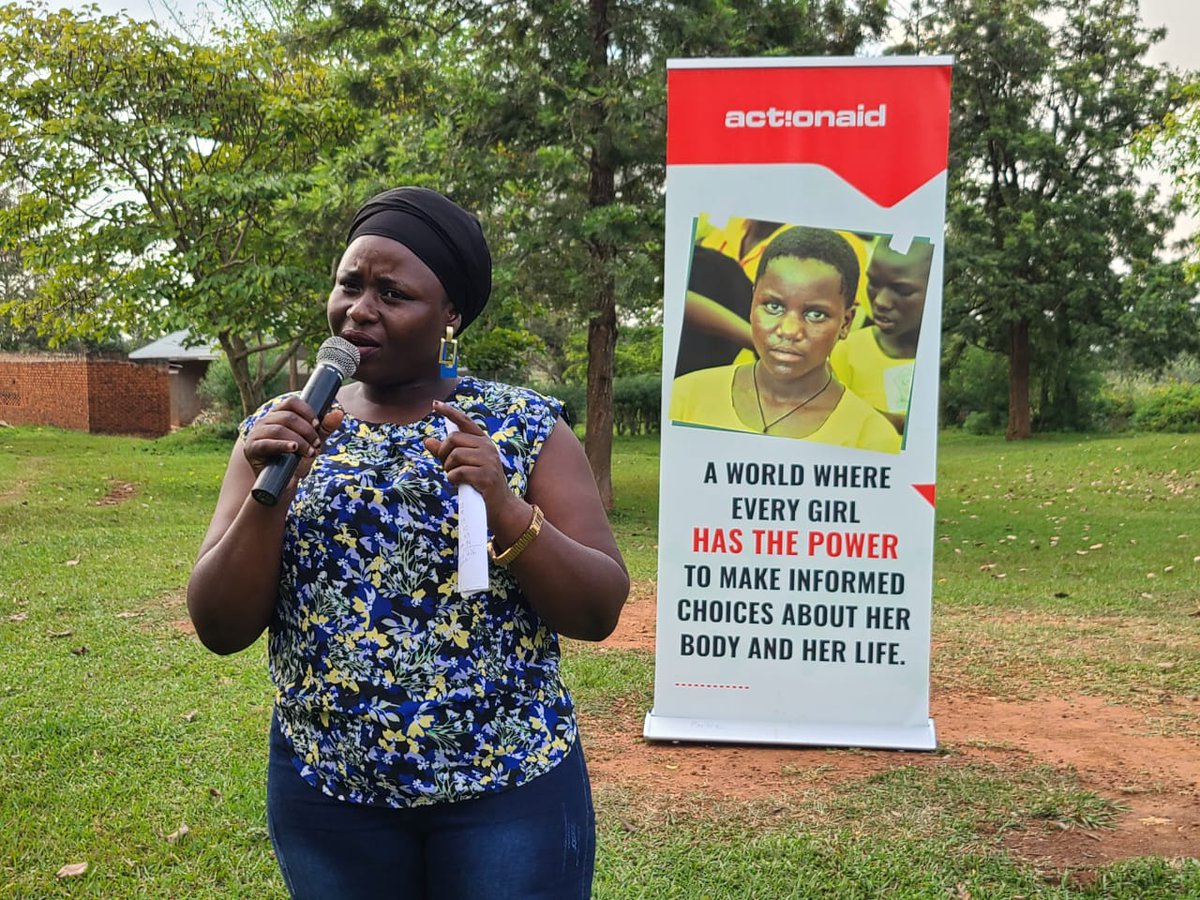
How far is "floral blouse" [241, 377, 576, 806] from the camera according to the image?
5.14 feet

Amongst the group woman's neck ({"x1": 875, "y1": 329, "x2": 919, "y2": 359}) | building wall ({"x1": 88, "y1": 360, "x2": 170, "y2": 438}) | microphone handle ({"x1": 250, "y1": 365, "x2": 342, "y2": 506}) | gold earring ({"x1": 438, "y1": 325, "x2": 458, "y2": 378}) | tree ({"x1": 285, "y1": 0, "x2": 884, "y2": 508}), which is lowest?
building wall ({"x1": 88, "y1": 360, "x2": 170, "y2": 438})

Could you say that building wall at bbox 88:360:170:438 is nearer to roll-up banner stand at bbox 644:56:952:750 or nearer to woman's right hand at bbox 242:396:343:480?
roll-up banner stand at bbox 644:56:952:750

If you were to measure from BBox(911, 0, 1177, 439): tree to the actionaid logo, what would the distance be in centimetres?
2068

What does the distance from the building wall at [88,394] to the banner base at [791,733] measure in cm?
2632

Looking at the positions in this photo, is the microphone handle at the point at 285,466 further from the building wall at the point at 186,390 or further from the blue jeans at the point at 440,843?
the building wall at the point at 186,390

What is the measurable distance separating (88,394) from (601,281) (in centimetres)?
2099

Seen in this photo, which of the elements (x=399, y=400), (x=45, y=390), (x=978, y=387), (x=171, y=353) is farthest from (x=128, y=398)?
(x=399, y=400)

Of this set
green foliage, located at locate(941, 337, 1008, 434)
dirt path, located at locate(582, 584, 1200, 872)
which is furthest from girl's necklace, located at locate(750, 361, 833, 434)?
green foliage, located at locate(941, 337, 1008, 434)

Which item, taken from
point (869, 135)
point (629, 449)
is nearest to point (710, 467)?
point (869, 135)

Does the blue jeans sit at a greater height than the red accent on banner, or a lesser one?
lesser

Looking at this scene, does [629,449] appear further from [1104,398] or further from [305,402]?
[305,402]

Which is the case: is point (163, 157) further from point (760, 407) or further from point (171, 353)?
point (171, 353)

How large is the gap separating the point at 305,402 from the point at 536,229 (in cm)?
1027

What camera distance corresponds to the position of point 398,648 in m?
1.57
